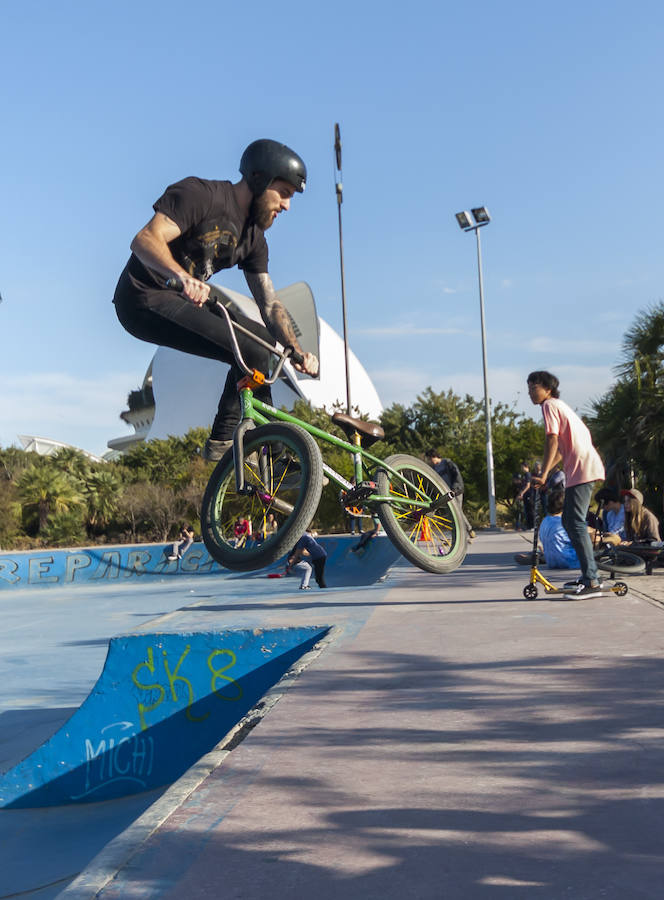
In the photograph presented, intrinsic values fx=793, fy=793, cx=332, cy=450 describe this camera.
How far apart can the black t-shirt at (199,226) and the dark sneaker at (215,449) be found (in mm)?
874

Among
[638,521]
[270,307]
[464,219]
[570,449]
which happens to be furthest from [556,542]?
[464,219]

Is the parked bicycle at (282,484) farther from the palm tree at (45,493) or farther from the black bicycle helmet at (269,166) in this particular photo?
the palm tree at (45,493)

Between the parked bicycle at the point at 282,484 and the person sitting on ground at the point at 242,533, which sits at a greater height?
the parked bicycle at the point at 282,484

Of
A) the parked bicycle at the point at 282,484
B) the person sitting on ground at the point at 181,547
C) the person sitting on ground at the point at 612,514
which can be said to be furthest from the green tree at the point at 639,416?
the person sitting on ground at the point at 181,547

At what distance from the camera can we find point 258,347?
3627 millimetres

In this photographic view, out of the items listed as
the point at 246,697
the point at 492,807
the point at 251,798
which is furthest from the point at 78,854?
the point at 492,807

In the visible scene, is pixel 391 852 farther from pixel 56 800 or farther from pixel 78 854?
pixel 56 800

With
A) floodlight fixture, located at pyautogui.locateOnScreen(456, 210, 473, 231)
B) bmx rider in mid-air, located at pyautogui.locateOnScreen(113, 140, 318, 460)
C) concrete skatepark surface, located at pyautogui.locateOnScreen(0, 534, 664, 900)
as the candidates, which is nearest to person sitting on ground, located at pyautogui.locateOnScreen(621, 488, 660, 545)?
concrete skatepark surface, located at pyautogui.locateOnScreen(0, 534, 664, 900)

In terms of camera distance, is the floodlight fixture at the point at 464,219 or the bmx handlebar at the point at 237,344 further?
the floodlight fixture at the point at 464,219

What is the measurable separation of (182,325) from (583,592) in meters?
4.39

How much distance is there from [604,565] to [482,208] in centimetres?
2536

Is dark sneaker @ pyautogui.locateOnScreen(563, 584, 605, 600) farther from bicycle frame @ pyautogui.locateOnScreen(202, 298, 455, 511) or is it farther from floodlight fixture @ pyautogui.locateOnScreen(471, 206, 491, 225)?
floodlight fixture @ pyautogui.locateOnScreen(471, 206, 491, 225)

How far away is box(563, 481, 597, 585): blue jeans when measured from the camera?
625cm

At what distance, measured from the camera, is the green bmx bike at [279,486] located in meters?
3.46
